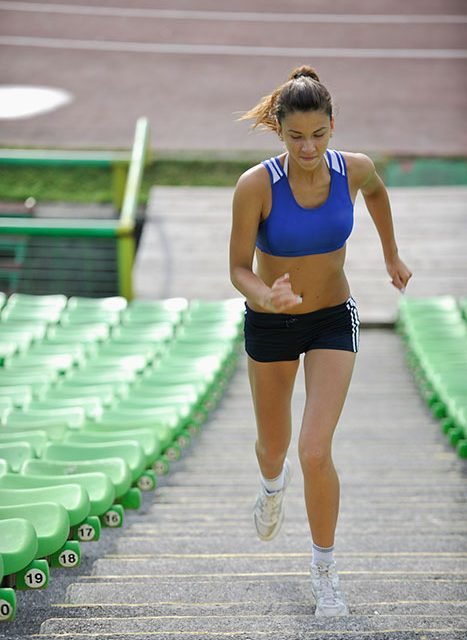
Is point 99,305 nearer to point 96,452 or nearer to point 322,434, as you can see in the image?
point 96,452

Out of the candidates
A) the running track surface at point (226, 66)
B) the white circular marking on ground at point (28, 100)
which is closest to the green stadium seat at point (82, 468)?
the running track surface at point (226, 66)

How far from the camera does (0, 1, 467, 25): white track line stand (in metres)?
18.8

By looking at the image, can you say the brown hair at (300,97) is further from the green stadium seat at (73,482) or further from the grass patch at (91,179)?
the grass patch at (91,179)

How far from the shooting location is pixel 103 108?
1517 cm

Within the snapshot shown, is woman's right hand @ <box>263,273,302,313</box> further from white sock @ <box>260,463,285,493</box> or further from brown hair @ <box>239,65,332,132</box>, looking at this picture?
white sock @ <box>260,463,285,493</box>

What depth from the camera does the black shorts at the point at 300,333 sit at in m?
3.72

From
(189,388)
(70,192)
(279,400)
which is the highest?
(279,400)

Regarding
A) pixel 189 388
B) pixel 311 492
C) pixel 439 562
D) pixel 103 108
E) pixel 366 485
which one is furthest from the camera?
pixel 103 108

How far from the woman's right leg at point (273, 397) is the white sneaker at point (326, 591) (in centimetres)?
52

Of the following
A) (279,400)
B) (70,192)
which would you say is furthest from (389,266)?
(70,192)

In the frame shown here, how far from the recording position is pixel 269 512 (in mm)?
4191

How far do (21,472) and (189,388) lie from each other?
8.32 ft

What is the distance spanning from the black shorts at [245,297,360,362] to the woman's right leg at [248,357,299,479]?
0.04 metres

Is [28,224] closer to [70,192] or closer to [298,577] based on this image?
[70,192]
